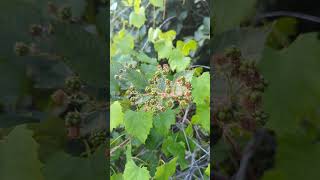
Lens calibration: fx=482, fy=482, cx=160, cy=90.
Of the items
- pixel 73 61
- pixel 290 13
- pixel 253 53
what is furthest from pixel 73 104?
pixel 290 13

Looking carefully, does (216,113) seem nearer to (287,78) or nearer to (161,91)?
(287,78)

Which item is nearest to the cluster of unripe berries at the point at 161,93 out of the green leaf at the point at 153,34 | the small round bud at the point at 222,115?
the green leaf at the point at 153,34

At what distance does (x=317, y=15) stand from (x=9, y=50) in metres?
0.85

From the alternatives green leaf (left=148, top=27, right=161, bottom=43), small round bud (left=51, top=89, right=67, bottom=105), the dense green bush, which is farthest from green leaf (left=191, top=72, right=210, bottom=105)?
small round bud (left=51, top=89, right=67, bottom=105)

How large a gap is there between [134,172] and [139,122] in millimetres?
184

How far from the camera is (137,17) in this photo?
174 centimetres

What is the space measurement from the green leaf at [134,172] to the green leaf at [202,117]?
254 millimetres

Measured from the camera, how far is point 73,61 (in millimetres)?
1336

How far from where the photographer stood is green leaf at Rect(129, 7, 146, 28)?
1732 millimetres

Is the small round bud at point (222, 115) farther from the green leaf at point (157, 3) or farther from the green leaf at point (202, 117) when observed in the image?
the green leaf at point (157, 3)

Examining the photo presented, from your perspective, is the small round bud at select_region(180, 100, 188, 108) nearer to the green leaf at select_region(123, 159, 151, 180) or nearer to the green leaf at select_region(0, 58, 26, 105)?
the green leaf at select_region(123, 159, 151, 180)

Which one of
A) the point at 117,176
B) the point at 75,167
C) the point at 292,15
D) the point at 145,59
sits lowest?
the point at 117,176

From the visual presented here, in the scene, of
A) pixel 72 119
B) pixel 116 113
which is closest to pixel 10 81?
pixel 72 119

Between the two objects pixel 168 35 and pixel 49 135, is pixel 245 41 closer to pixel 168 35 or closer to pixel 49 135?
pixel 168 35
